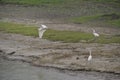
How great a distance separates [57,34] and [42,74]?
16670mm

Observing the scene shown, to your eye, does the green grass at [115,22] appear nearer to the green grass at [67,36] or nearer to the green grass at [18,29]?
the green grass at [67,36]

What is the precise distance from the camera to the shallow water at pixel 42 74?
32062mm

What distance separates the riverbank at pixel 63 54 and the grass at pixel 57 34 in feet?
5.53

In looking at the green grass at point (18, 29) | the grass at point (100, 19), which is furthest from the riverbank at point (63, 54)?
the grass at point (100, 19)

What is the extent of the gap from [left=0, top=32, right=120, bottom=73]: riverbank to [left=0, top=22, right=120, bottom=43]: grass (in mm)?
1685

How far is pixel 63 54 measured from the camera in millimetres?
38969

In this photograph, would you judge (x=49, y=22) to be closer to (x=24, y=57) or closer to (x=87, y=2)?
(x=24, y=57)

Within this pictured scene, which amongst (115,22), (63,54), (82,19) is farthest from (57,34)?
(82,19)

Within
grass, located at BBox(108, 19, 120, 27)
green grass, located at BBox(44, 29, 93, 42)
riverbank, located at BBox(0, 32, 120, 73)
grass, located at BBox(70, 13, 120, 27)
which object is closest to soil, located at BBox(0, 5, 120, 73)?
riverbank, located at BBox(0, 32, 120, 73)

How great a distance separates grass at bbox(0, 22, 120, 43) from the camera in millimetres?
45519

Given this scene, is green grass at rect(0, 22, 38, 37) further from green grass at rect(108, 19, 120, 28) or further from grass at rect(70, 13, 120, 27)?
green grass at rect(108, 19, 120, 28)

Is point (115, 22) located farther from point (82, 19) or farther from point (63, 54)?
point (63, 54)

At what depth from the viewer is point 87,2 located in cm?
8819

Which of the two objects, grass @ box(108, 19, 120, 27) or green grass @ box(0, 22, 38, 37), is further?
grass @ box(108, 19, 120, 27)
